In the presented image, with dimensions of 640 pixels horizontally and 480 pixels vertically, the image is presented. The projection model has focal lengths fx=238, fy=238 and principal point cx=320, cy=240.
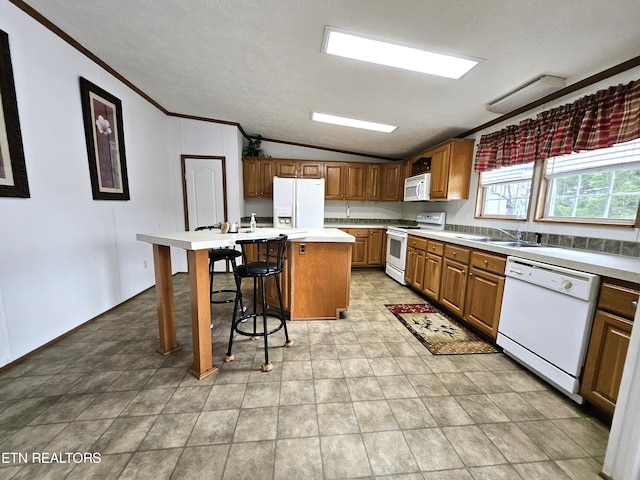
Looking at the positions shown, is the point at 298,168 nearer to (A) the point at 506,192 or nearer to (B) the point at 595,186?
(A) the point at 506,192

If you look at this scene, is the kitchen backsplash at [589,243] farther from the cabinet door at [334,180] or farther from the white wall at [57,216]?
the white wall at [57,216]

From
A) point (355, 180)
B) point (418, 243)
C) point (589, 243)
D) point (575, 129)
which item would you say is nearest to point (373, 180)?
point (355, 180)

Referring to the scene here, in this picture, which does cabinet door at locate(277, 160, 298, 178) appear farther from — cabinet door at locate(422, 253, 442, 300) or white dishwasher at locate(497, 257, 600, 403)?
white dishwasher at locate(497, 257, 600, 403)

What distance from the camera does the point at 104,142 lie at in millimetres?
2562

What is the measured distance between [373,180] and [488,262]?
3.06 metres

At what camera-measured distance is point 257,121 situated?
3828 millimetres

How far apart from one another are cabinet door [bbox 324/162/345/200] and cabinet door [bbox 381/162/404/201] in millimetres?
873

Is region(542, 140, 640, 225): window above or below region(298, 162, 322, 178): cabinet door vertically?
below

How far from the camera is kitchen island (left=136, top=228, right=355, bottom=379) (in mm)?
1652

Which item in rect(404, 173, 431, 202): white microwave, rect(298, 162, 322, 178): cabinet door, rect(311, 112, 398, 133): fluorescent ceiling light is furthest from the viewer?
rect(298, 162, 322, 178): cabinet door

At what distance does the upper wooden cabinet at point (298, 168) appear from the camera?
461 cm

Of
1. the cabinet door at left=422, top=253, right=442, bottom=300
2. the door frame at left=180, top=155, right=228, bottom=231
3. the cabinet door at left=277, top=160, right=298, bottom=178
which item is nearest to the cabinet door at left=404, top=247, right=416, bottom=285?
the cabinet door at left=422, top=253, right=442, bottom=300

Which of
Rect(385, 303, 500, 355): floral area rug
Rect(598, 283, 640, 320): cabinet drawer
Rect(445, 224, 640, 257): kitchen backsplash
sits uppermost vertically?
Rect(445, 224, 640, 257): kitchen backsplash

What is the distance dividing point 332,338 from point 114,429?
1.57 m
